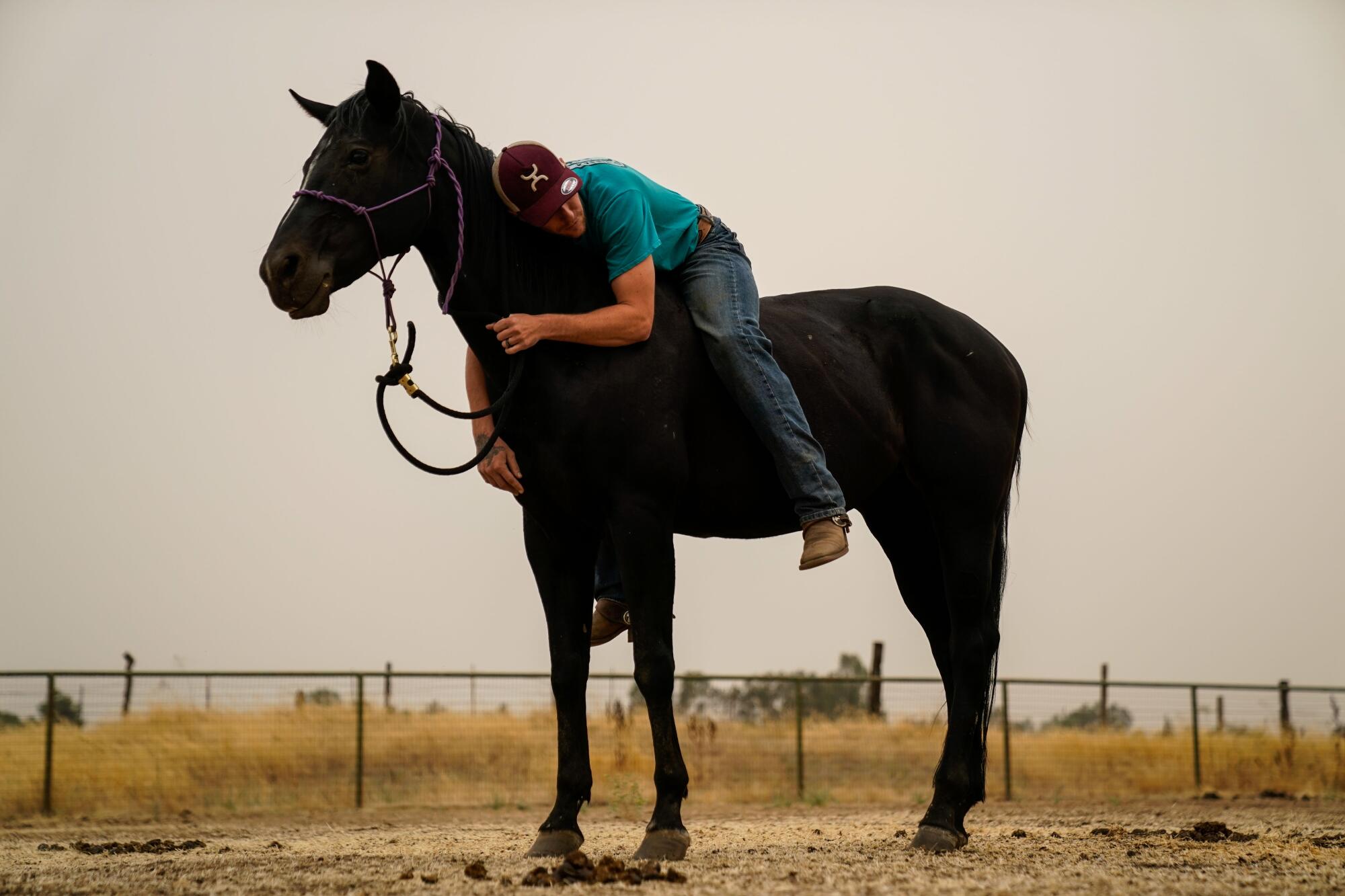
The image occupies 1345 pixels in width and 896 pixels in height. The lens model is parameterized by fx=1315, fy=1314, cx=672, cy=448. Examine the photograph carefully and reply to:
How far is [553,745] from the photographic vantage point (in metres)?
Answer: 14.1

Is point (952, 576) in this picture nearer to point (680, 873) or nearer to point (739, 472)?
point (739, 472)

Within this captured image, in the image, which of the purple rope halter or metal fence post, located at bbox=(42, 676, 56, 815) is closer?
the purple rope halter

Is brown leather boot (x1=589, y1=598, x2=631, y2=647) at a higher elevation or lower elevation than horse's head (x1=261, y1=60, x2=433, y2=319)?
lower

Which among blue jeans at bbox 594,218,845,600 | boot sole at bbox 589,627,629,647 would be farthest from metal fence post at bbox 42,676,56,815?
blue jeans at bbox 594,218,845,600

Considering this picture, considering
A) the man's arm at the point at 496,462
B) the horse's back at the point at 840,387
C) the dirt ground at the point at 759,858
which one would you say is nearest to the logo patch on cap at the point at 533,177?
the man's arm at the point at 496,462

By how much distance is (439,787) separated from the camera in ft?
43.6

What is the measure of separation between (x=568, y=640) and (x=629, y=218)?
1.81 m

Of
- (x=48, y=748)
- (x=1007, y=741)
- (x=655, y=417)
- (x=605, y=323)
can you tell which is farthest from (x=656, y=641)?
(x=1007, y=741)

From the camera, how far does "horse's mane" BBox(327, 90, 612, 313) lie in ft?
17.6

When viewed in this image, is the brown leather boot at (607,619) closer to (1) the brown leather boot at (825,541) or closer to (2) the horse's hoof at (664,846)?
(1) the brown leather boot at (825,541)

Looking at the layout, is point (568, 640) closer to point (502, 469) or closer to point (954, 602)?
point (502, 469)

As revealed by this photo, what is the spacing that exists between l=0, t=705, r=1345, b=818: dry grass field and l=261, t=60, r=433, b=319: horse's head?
6.64m

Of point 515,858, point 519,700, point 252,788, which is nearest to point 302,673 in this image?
point 252,788

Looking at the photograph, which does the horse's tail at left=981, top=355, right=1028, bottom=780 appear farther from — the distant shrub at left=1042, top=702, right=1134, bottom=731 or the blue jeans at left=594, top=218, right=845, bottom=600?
the distant shrub at left=1042, top=702, right=1134, bottom=731
